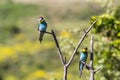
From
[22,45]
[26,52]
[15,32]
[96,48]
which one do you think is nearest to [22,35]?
Result: [15,32]

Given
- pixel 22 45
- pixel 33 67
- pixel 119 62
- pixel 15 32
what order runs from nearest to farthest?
pixel 119 62
pixel 33 67
pixel 22 45
pixel 15 32

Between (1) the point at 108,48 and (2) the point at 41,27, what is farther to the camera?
(1) the point at 108,48

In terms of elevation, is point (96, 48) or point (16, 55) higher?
point (96, 48)

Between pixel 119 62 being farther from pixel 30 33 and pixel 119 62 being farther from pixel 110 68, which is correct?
pixel 30 33

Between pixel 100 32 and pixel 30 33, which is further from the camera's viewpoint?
pixel 30 33

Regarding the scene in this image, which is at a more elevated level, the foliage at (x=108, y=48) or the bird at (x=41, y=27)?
the bird at (x=41, y=27)

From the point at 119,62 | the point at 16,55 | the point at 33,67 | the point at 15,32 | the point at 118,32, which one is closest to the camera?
the point at 118,32

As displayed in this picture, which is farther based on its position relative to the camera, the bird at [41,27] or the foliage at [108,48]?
the foliage at [108,48]

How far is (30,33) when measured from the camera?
187750mm

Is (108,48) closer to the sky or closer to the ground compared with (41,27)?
closer to the ground

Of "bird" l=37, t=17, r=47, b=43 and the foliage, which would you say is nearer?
"bird" l=37, t=17, r=47, b=43

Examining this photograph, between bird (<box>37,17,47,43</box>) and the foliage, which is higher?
bird (<box>37,17,47,43</box>)

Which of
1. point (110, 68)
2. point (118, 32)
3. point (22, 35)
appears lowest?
point (22, 35)

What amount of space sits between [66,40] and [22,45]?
15458cm
